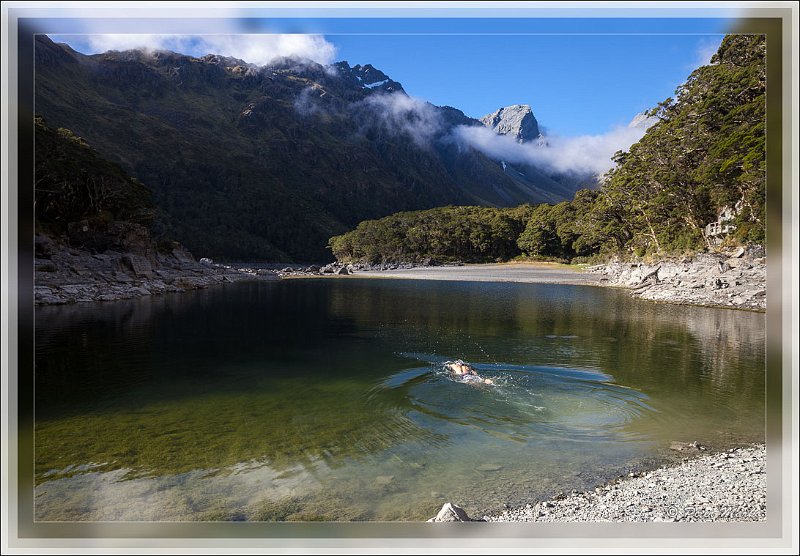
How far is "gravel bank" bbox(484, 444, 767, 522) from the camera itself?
5.54 metres

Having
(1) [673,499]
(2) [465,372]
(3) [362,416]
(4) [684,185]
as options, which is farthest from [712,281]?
(1) [673,499]

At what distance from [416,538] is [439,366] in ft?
37.6

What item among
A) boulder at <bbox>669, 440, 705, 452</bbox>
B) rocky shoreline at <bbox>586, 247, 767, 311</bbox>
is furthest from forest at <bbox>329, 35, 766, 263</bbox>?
boulder at <bbox>669, 440, 705, 452</bbox>

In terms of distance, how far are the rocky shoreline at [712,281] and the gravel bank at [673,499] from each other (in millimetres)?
25725

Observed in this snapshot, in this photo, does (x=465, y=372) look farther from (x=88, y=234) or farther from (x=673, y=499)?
(x=88, y=234)

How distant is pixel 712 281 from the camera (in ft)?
110

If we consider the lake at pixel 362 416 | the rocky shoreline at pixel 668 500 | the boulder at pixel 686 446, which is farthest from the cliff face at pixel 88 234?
the boulder at pixel 686 446

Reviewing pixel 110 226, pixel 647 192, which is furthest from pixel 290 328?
pixel 647 192

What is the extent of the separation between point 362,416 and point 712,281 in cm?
3254

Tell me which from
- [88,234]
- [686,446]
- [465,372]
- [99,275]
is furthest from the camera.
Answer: [88,234]

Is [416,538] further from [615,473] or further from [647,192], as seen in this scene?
[647,192]

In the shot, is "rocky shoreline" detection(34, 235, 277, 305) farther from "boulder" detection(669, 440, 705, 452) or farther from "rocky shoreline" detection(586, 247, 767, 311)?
"rocky shoreline" detection(586, 247, 767, 311)

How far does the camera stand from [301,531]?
3.77 m

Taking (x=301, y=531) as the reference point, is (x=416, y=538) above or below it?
above
